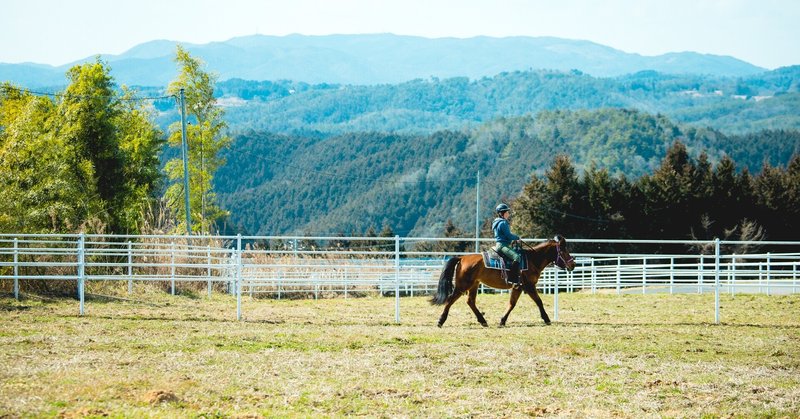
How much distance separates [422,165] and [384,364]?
127 metres

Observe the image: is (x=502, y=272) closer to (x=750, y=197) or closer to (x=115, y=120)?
(x=115, y=120)

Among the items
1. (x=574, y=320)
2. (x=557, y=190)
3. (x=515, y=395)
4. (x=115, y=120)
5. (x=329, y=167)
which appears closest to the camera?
(x=515, y=395)

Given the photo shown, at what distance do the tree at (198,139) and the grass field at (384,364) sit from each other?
24800mm

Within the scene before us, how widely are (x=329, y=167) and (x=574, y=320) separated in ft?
441

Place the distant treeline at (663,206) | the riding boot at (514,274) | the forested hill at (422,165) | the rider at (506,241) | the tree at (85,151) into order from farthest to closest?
the forested hill at (422,165), the distant treeline at (663,206), the tree at (85,151), the riding boot at (514,274), the rider at (506,241)

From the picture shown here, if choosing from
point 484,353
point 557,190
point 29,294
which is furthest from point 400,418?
point 557,190

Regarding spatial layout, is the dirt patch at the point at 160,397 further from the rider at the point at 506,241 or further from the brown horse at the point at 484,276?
the rider at the point at 506,241

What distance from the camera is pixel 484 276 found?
14219 millimetres

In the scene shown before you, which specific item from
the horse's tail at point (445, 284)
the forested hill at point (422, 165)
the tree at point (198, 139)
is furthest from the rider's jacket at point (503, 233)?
the forested hill at point (422, 165)

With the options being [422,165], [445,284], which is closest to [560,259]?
[445,284]

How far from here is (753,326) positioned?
47.5 feet

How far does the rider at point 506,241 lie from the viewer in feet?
46.0

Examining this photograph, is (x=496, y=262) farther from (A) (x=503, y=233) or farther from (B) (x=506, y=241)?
(A) (x=503, y=233)

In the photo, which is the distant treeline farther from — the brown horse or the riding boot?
the riding boot
